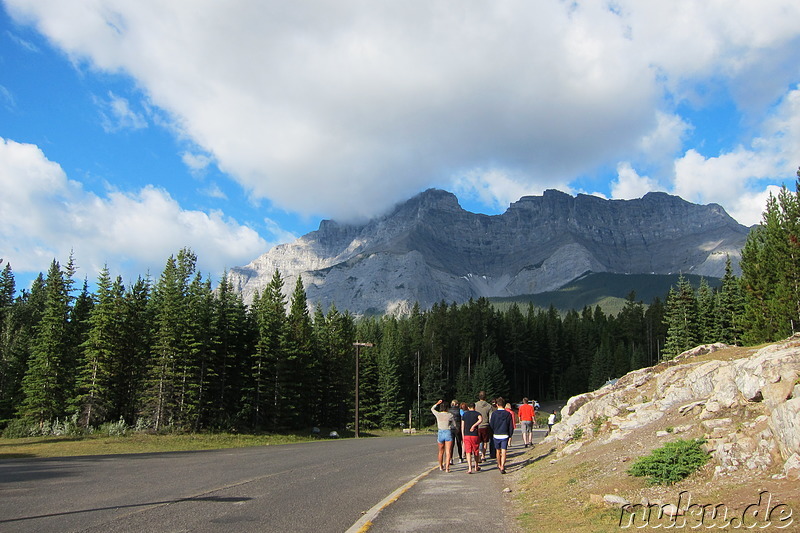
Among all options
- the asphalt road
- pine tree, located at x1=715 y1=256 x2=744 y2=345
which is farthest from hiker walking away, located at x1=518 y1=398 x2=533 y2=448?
pine tree, located at x1=715 y1=256 x2=744 y2=345

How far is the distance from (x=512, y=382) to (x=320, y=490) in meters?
92.9

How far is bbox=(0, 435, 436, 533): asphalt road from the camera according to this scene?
8.74 meters

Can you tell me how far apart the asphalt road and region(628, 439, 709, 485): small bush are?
5443 mm

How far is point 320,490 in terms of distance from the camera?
12.3 m

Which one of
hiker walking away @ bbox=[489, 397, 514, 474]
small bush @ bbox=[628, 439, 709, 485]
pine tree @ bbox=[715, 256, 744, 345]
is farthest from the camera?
pine tree @ bbox=[715, 256, 744, 345]

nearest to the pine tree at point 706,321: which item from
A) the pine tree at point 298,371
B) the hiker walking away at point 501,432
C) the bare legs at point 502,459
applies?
the pine tree at point 298,371

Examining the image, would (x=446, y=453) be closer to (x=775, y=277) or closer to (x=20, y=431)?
(x=20, y=431)

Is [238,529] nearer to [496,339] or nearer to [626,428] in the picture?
[626,428]

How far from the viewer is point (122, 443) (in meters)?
30.0

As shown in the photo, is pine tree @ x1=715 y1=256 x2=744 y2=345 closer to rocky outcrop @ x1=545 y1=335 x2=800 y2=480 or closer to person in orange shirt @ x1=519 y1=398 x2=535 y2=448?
person in orange shirt @ x1=519 y1=398 x2=535 y2=448

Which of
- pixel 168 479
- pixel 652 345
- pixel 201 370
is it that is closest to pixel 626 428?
pixel 168 479

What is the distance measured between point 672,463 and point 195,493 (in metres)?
9.96

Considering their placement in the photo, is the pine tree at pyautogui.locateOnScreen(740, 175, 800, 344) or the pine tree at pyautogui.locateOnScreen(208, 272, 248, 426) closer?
the pine tree at pyautogui.locateOnScreen(740, 175, 800, 344)

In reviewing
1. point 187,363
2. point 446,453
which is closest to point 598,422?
point 446,453
